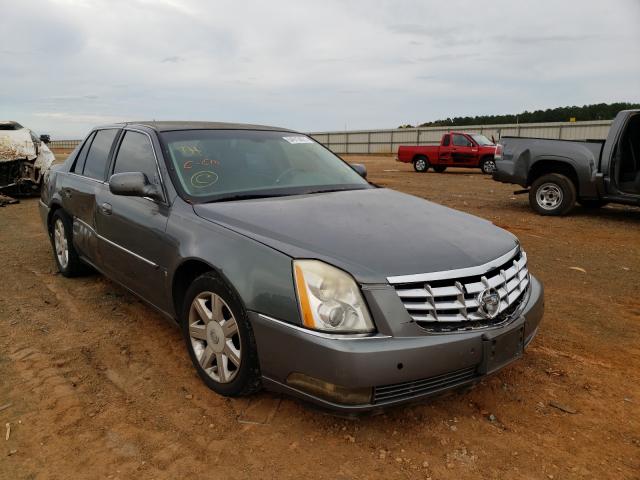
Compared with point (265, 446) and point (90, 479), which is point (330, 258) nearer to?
point (265, 446)

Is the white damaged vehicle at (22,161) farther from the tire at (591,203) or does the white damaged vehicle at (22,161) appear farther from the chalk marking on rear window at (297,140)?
the tire at (591,203)

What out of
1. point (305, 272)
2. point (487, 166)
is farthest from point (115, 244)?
point (487, 166)

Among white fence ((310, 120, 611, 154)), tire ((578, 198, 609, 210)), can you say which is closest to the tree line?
white fence ((310, 120, 611, 154))

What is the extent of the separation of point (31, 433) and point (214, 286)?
1.15 metres

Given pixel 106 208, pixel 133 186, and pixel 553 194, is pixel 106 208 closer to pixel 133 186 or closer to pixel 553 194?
pixel 133 186

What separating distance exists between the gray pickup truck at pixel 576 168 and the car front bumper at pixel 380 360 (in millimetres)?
6932

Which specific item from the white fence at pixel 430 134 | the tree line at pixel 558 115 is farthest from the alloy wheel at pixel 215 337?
the tree line at pixel 558 115

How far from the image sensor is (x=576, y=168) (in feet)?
27.6

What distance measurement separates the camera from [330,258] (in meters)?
2.29

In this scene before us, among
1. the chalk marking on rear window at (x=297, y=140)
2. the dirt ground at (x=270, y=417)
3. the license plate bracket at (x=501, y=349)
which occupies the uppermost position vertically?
the chalk marking on rear window at (x=297, y=140)

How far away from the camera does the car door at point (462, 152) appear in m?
19.0

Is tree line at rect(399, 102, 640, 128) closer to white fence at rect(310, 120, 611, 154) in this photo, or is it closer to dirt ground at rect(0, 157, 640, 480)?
white fence at rect(310, 120, 611, 154)

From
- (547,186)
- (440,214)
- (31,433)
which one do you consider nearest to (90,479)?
(31,433)

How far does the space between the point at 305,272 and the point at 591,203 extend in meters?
8.79
